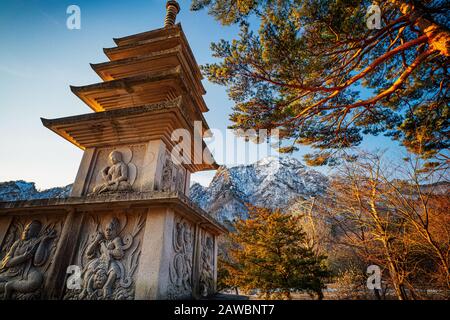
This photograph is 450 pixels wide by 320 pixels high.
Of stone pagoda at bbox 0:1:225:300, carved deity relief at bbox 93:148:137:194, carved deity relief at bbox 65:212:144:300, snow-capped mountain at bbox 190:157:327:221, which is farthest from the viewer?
snow-capped mountain at bbox 190:157:327:221

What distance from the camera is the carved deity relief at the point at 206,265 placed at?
153 inches

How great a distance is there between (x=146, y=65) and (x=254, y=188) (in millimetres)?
81178

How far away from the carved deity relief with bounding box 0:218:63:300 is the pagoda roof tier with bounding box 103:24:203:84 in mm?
4438

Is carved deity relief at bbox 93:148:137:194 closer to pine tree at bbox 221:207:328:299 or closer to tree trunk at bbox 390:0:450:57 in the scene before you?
tree trunk at bbox 390:0:450:57

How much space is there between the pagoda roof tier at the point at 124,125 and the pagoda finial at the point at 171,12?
3725 millimetres

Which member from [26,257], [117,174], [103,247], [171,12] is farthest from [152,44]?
[26,257]

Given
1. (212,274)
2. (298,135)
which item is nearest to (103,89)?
(212,274)

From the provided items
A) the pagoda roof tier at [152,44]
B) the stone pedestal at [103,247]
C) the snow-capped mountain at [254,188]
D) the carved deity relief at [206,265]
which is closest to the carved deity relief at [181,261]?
the stone pedestal at [103,247]

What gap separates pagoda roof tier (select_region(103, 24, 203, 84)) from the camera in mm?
5375

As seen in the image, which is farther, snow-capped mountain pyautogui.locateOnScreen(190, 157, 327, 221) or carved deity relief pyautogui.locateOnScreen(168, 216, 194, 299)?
snow-capped mountain pyautogui.locateOnScreen(190, 157, 327, 221)

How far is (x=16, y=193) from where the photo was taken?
38000 millimetres

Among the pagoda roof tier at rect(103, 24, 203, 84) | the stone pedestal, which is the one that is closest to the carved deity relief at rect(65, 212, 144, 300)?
the stone pedestal

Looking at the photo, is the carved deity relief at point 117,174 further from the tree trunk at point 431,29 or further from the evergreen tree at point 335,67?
the tree trunk at point 431,29

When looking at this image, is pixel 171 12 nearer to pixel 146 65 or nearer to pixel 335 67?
pixel 146 65
